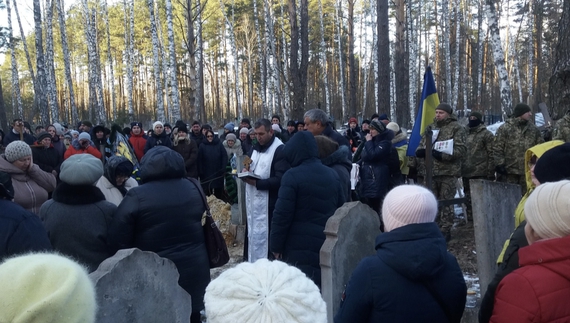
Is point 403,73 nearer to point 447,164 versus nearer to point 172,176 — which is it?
point 447,164

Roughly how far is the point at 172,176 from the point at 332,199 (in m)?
1.51

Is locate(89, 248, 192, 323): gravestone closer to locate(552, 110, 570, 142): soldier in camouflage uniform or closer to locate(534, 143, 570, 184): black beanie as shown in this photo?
locate(534, 143, 570, 184): black beanie

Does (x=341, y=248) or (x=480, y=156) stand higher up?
(x=480, y=156)

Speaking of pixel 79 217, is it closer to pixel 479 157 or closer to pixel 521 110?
pixel 479 157

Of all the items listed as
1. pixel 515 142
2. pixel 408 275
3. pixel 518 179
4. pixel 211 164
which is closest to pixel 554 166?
pixel 408 275

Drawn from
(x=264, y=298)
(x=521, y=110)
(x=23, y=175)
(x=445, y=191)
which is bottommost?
(x=445, y=191)

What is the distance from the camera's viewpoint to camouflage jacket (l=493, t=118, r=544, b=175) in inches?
309

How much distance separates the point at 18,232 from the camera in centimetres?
293

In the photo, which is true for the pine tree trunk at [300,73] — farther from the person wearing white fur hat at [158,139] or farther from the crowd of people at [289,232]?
the crowd of people at [289,232]

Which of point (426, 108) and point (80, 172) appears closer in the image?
point (80, 172)

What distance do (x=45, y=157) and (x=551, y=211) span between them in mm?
9200

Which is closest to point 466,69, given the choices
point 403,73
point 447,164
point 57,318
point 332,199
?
point 403,73

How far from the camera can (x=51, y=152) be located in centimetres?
955

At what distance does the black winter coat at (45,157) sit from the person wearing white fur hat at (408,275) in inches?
328
